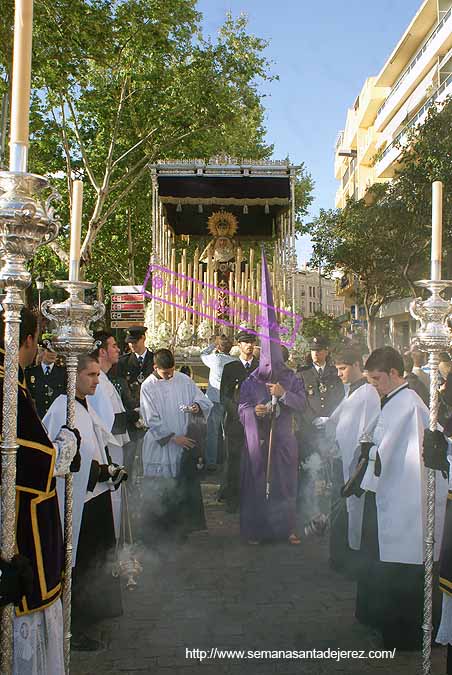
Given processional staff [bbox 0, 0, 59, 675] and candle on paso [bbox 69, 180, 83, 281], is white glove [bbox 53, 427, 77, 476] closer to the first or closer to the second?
processional staff [bbox 0, 0, 59, 675]

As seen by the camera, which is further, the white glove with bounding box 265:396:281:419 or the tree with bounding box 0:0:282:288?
the tree with bounding box 0:0:282:288

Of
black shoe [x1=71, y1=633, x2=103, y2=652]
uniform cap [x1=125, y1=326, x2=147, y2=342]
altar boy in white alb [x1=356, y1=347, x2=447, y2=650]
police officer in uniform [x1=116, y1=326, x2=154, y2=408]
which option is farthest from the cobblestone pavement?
uniform cap [x1=125, y1=326, x2=147, y2=342]

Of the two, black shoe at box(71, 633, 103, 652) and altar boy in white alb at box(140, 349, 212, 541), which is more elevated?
altar boy in white alb at box(140, 349, 212, 541)

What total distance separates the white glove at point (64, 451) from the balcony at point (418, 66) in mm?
30901

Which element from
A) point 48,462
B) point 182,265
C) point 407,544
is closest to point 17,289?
point 48,462

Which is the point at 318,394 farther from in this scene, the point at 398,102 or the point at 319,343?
the point at 398,102

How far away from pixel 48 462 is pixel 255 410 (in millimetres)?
4089

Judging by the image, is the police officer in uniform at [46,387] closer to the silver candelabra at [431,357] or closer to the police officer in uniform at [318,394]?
the police officer in uniform at [318,394]

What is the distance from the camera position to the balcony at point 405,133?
29578mm

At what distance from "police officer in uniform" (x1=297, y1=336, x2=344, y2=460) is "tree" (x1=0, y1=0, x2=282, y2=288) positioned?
7625 mm

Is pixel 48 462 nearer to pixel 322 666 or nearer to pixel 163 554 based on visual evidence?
pixel 322 666

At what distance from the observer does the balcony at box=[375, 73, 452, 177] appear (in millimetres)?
29578

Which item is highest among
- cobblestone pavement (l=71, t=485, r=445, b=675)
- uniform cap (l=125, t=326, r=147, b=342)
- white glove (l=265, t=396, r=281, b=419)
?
uniform cap (l=125, t=326, r=147, b=342)

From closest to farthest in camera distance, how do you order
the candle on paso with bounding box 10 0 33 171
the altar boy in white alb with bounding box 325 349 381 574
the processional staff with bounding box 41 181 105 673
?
the candle on paso with bounding box 10 0 33 171, the processional staff with bounding box 41 181 105 673, the altar boy in white alb with bounding box 325 349 381 574
